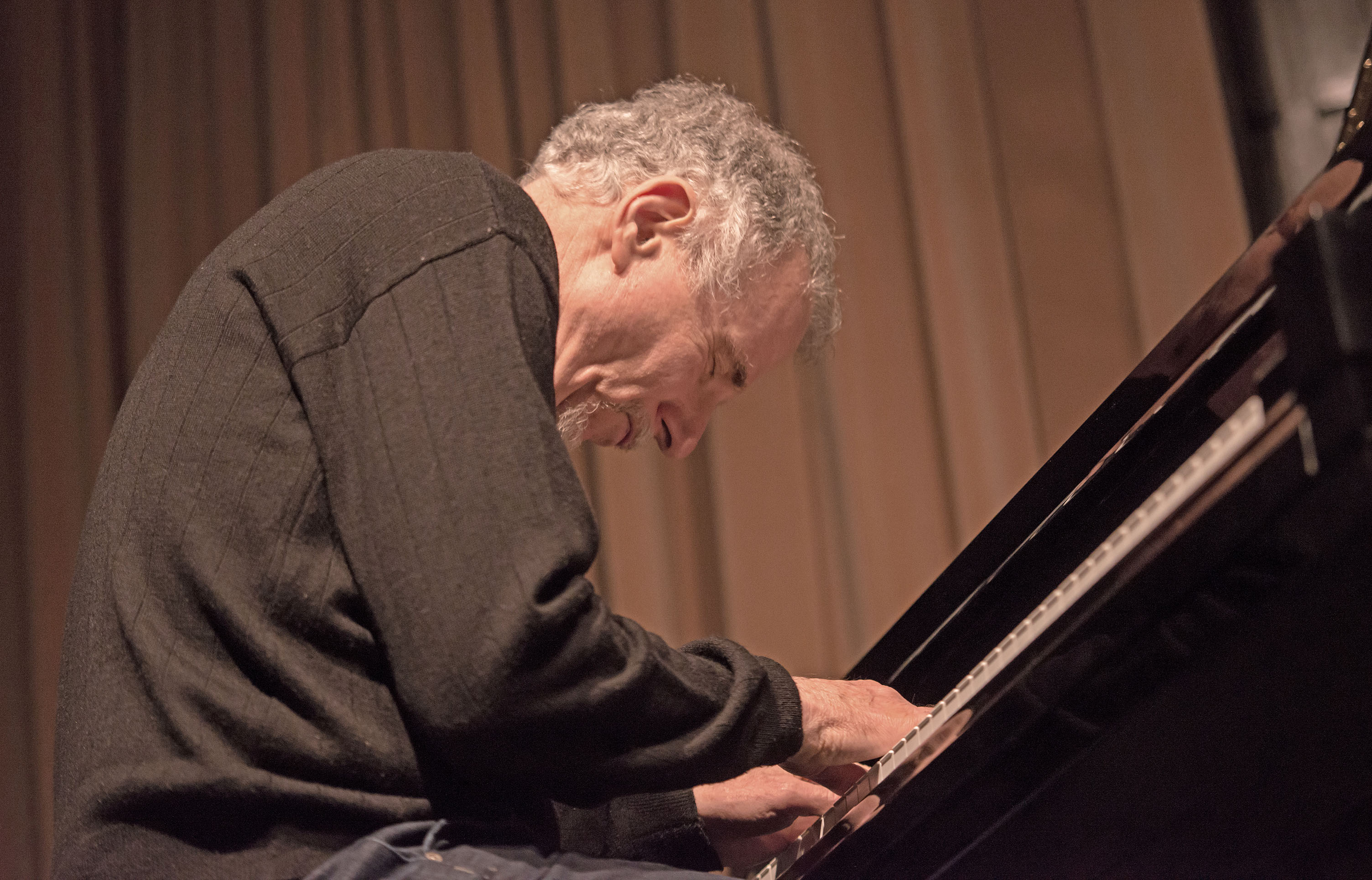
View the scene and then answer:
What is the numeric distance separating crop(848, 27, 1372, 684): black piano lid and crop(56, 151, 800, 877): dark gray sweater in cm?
32

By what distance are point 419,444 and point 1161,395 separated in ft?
2.06

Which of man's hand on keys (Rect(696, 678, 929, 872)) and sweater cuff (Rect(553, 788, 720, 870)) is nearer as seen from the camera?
man's hand on keys (Rect(696, 678, 929, 872))

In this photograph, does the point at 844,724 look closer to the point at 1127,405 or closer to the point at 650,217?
the point at 1127,405

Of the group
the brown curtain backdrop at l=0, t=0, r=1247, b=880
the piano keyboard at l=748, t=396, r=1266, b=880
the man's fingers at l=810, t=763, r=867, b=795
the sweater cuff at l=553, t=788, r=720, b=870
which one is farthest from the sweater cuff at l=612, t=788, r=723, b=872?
the brown curtain backdrop at l=0, t=0, r=1247, b=880

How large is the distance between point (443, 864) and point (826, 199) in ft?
5.73

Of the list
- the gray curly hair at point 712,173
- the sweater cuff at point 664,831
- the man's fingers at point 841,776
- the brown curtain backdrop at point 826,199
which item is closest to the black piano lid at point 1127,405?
the man's fingers at point 841,776

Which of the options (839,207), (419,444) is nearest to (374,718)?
Answer: (419,444)

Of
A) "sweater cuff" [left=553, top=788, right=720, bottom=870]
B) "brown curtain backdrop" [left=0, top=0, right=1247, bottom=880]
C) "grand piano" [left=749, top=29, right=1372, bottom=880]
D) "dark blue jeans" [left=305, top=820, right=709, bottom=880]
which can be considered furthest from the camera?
"brown curtain backdrop" [left=0, top=0, right=1247, bottom=880]

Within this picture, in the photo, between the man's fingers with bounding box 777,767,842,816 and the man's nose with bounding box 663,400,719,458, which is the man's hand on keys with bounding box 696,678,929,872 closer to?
the man's fingers with bounding box 777,767,842,816

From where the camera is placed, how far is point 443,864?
0.71 m

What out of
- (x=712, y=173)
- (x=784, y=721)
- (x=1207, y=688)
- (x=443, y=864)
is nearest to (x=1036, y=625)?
(x=1207, y=688)

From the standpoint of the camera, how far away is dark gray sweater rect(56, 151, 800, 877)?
0.70 meters

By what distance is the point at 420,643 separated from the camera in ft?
2.27

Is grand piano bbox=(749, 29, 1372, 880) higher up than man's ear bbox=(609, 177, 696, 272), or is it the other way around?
man's ear bbox=(609, 177, 696, 272)
